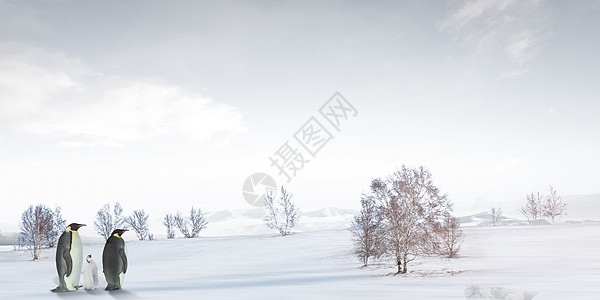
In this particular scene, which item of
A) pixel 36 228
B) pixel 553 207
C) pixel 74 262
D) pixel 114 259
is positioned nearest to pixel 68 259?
pixel 74 262

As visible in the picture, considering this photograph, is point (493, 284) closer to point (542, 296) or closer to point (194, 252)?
point (542, 296)

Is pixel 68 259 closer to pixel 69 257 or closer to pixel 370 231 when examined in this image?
pixel 69 257

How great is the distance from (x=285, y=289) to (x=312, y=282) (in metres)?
2.55

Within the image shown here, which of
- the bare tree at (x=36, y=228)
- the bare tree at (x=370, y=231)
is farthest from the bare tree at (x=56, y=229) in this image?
the bare tree at (x=370, y=231)

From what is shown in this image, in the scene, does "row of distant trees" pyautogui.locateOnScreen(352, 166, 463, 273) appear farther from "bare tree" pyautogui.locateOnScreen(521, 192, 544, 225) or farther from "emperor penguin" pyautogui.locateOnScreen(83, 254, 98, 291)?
"bare tree" pyautogui.locateOnScreen(521, 192, 544, 225)

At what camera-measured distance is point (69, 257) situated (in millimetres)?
13148

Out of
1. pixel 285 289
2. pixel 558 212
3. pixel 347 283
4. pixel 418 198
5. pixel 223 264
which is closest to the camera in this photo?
pixel 285 289

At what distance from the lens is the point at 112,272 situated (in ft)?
43.2

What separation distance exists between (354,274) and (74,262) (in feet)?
43.5

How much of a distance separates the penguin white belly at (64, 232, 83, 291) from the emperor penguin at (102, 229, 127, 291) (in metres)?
1.05

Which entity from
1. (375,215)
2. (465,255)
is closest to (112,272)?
(375,215)

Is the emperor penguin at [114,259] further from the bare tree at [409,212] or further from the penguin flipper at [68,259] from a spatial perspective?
the bare tree at [409,212]

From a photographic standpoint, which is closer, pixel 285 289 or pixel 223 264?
pixel 285 289

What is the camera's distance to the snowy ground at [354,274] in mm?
14086
